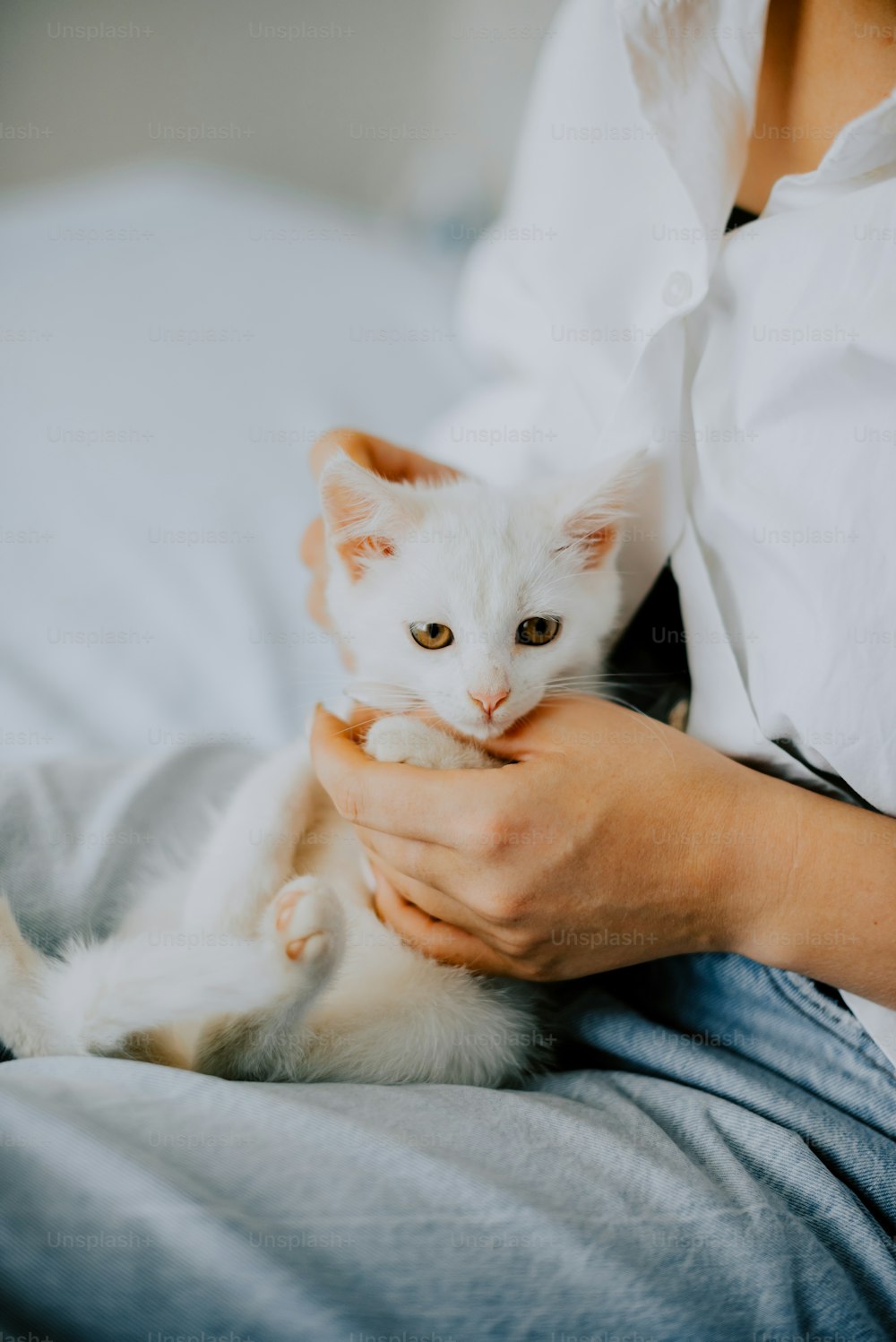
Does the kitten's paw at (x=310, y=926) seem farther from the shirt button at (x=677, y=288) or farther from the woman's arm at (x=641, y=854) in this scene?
the shirt button at (x=677, y=288)

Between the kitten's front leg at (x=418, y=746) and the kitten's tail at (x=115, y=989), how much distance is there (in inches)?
9.7

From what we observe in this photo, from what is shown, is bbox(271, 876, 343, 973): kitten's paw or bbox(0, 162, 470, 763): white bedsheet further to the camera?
bbox(0, 162, 470, 763): white bedsheet

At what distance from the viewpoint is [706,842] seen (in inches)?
31.2

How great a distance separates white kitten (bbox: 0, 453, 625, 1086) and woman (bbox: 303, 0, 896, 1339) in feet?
0.22

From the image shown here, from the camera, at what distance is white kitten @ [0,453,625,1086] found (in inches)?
30.4

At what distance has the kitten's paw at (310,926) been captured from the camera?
0.78 meters

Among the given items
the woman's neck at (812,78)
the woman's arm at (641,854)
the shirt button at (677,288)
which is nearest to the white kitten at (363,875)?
the woman's arm at (641,854)

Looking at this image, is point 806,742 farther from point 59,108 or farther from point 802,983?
point 59,108

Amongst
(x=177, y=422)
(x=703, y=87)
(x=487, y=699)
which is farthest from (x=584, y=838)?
(x=177, y=422)

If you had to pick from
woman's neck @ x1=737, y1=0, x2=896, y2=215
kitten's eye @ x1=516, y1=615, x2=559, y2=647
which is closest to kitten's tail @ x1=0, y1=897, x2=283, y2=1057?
kitten's eye @ x1=516, y1=615, x2=559, y2=647

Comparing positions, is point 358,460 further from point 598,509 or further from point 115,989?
point 115,989

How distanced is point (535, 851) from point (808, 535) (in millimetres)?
424

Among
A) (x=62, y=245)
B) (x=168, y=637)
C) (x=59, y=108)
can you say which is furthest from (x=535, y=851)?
(x=59, y=108)

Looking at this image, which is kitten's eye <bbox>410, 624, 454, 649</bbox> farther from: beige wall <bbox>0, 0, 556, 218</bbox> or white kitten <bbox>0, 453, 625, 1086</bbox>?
beige wall <bbox>0, 0, 556, 218</bbox>
